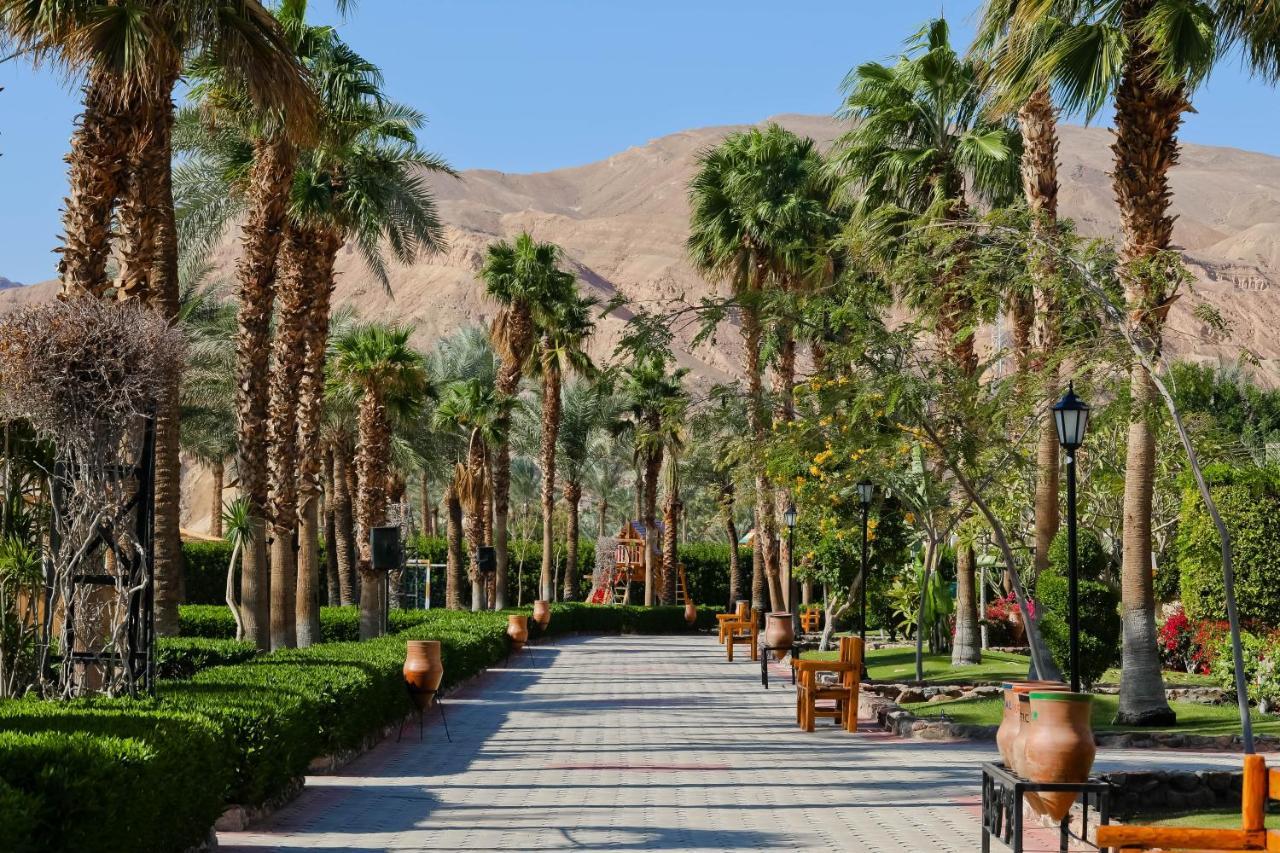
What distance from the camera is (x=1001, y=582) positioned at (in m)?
37.7

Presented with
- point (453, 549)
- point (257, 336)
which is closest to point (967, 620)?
point (257, 336)

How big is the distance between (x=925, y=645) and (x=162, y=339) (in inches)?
909

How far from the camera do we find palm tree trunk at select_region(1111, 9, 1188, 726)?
14.8 m

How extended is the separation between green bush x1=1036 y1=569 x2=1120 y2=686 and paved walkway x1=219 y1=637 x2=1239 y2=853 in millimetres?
3020

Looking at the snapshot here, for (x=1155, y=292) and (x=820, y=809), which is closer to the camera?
(x=820, y=809)

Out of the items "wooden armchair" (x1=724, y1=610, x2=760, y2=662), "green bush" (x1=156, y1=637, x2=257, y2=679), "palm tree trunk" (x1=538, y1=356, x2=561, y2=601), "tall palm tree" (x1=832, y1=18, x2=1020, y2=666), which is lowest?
"wooden armchair" (x1=724, y1=610, x2=760, y2=662)

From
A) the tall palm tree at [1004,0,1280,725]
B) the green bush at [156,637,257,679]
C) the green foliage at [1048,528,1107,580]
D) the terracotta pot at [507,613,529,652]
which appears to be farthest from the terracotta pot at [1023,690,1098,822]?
the terracotta pot at [507,613,529,652]

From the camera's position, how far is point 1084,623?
1834 cm

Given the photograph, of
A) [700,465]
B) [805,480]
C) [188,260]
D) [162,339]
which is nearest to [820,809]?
[162,339]

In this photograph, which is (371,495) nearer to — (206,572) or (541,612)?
(541,612)

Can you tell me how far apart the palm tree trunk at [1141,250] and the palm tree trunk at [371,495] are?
40.5ft

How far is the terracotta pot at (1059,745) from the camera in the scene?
8.28 m

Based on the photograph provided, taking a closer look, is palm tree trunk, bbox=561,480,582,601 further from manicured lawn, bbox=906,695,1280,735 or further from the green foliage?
manicured lawn, bbox=906,695,1280,735

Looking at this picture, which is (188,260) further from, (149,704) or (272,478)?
(149,704)
